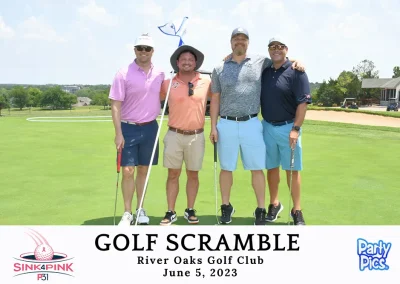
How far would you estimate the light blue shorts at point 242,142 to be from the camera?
4184 mm

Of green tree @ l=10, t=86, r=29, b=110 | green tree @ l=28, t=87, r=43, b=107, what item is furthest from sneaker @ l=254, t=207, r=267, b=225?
green tree @ l=10, t=86, r=29, b=110

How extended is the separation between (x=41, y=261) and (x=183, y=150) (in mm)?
1901

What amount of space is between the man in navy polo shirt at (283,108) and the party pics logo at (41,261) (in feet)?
7.28

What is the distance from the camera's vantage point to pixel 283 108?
420 cm

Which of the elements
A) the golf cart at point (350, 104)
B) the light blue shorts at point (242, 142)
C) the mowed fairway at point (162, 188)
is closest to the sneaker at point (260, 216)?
the mowed fairway at point (162, 188)

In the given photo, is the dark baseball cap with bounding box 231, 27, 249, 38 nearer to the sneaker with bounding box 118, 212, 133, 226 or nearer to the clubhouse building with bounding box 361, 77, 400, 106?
the sneaker with bounding box 118, 212, 133, 226

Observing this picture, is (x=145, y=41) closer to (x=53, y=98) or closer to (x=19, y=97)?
(x=53, y=98)

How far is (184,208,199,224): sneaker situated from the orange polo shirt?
80 centimetres

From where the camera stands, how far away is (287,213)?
4680 millimetres

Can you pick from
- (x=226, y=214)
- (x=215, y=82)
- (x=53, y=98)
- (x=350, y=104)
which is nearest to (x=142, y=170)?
(x=226, y=214)

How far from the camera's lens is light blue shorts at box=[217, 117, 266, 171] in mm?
4184

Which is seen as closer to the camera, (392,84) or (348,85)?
(392,84)

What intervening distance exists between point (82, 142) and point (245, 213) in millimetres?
6246

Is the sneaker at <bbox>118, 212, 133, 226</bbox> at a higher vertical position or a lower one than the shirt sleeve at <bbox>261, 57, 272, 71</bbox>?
lower
